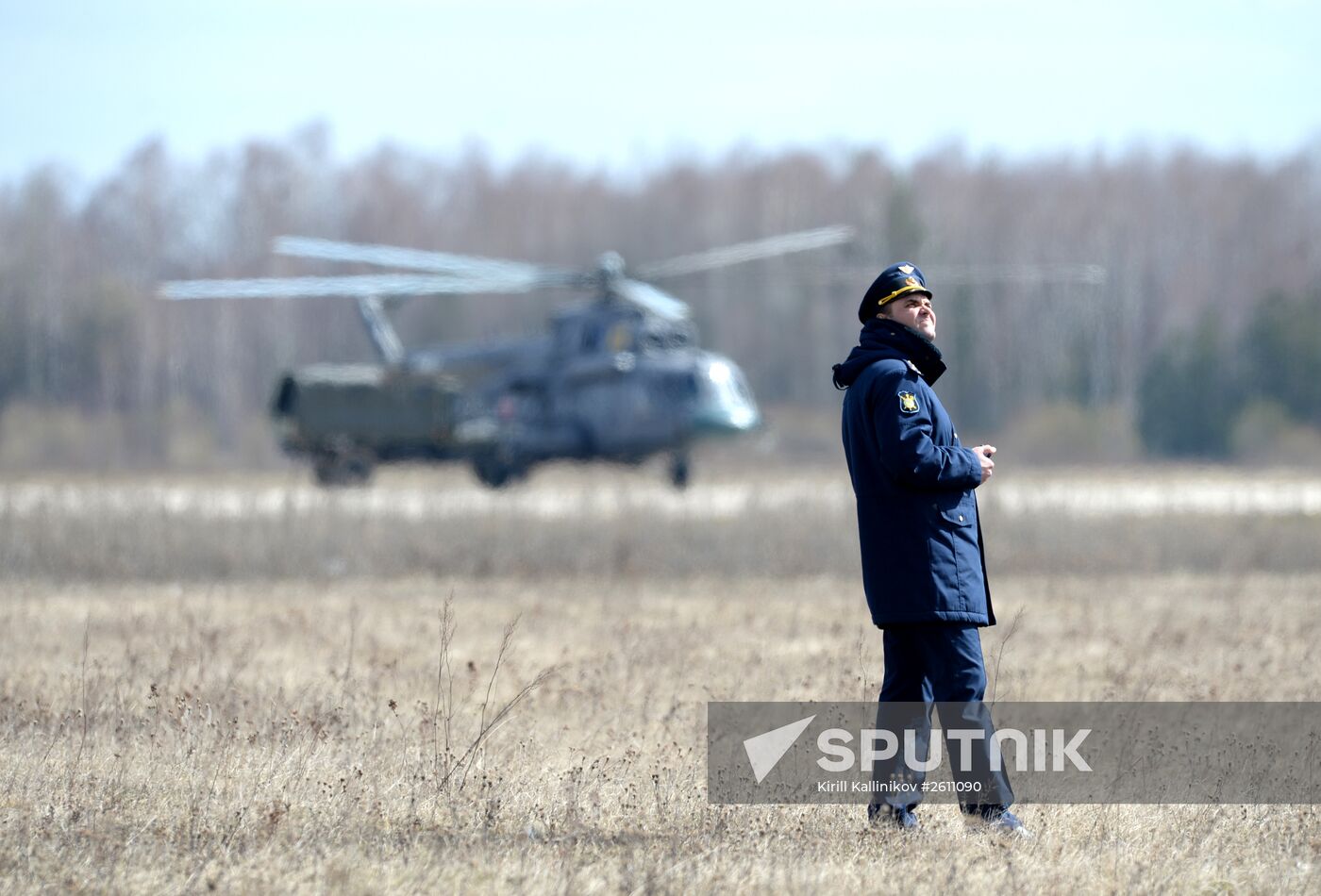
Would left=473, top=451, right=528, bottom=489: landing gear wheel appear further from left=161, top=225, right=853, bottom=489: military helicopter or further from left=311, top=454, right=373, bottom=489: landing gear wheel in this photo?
left=311, top=454, right=373, bottom=489: landing gear wheel

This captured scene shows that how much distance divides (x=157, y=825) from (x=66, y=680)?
377 cm

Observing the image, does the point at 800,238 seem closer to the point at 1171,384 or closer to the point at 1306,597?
the point at 1306,597

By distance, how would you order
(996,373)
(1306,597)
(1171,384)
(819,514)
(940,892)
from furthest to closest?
(996,373) → (1171,384) → (819,514) → (1306,597) → (940,892)

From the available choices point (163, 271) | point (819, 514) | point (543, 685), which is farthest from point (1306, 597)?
point (163, 271)

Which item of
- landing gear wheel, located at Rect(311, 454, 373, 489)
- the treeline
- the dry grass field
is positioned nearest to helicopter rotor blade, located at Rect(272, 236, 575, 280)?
the dry grass field

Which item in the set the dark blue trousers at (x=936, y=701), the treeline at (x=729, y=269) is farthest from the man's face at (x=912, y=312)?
the treeline at (x=729, y=269)

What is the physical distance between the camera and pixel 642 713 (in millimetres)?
7824

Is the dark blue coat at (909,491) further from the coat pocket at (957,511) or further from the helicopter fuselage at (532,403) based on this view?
the helicopter fuselage at (532,403)

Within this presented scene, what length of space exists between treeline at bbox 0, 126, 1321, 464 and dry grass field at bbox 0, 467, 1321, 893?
1104 inches

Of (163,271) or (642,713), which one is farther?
(163,271)

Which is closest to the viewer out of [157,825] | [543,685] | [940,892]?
[940,892]

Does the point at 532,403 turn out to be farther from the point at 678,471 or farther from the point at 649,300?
the point at 649,300

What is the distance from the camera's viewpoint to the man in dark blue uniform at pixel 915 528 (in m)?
5.18

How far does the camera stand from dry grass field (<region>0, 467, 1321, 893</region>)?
4.97m
